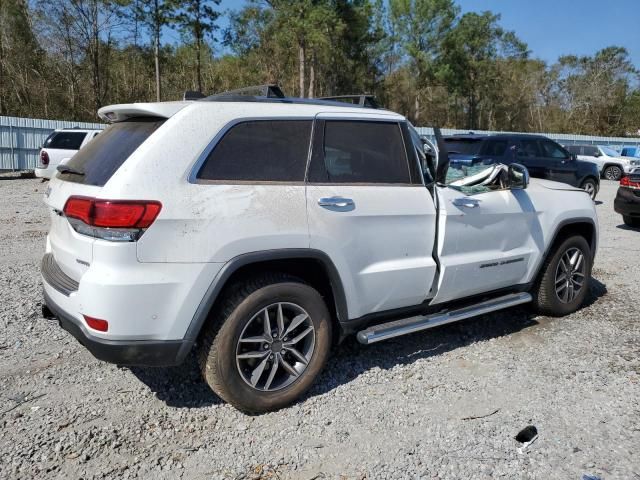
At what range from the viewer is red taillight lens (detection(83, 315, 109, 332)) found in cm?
270

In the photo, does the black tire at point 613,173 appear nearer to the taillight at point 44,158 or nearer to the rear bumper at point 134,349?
the taillight at point 44,158

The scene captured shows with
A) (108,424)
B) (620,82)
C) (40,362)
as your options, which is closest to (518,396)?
(108,424)

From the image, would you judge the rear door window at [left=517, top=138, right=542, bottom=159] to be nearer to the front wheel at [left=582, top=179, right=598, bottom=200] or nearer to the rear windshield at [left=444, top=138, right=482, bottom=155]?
the rear windshield at [left=444, top=138, right=482, bottom=155]

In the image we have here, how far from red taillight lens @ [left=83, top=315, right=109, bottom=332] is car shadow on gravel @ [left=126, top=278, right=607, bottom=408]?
84 centimetres

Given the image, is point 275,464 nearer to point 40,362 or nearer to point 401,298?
point 401,298

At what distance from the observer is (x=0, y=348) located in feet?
13.0

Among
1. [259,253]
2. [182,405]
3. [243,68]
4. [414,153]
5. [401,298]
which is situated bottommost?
[182,405]

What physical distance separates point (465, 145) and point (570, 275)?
7.00m

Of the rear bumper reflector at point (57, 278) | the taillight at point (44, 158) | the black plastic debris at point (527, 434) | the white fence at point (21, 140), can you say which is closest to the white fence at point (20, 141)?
the white fence at point (21, 140)

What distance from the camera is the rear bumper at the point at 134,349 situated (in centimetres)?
275

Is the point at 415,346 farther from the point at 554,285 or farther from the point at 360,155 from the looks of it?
the point at 360,155

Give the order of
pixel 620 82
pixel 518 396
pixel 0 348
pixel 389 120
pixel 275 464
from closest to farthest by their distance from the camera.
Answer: pixel 275 464
pixel 518 396
pixel 389 120
pixel 0 348
pixel 620 82

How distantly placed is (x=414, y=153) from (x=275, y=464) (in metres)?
2.24

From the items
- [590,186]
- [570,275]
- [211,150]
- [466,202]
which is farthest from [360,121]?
[590,186]
